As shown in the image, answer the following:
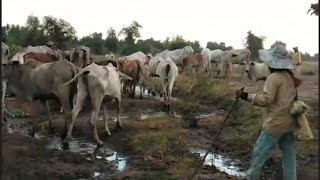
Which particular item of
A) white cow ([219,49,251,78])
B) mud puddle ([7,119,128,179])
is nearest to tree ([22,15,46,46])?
white cow ([219,49,251,78])

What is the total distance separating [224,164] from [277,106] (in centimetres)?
258

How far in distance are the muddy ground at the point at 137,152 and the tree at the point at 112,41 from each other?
36939mm

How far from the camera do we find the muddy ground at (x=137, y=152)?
710 centimetres

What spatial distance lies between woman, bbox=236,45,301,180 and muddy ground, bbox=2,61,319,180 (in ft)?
1.64

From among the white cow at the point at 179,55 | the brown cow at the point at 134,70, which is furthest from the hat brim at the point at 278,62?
the white cow at the point at 179,55

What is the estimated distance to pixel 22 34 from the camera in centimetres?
3469

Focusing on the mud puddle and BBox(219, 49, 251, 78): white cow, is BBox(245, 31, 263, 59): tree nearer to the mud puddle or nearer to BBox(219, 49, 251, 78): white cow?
BBox(219, 49, 251, 78): white cow

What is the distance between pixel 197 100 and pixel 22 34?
20.7 m

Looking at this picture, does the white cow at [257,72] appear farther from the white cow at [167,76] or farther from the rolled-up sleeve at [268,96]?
the rolled-up sleeve at [268,96]

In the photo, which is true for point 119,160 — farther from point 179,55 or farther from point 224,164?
point 179,55

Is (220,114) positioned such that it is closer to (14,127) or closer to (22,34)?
(14,127)

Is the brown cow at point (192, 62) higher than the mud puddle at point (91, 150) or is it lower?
higher

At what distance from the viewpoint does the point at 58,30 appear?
34625mm

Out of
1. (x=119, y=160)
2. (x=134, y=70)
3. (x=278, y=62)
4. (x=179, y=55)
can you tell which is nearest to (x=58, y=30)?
(x=179, y=55)
